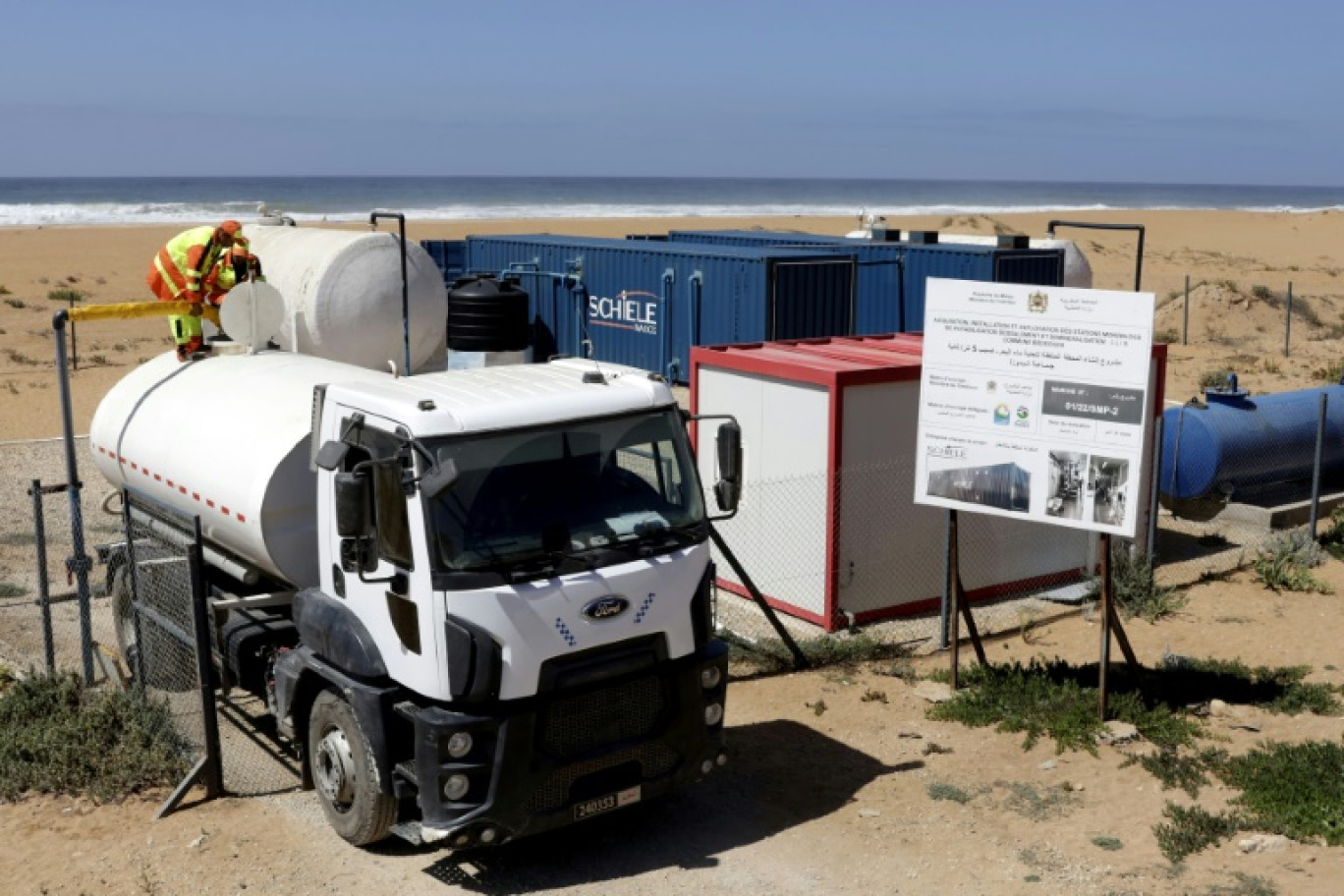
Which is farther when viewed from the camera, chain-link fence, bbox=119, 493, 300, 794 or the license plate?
chain-link fence, bbox=119, 493, 300, 794

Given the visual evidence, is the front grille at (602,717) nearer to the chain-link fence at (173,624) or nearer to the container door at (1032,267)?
the chain-link fence at (173,624)

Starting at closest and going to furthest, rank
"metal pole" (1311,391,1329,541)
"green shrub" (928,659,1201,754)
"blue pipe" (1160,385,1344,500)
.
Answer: "green shrub" (928,659,1201,754), "metal pole" (1311,391,1329,541), "blue pipe" (1160,385,1344,500)

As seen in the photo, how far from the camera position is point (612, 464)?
7.63 meters

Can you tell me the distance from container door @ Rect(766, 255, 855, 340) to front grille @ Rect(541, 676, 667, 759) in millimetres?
14996

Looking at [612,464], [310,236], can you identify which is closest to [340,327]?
[310,236]

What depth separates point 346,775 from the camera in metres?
7.91

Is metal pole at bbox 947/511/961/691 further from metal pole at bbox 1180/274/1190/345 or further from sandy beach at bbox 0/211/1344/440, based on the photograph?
metal pole at bbox 1180/274/1190/345

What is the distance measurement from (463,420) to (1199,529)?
11432mm

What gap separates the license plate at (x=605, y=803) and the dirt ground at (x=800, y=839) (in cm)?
45

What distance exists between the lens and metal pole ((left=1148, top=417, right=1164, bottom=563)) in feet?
44.5

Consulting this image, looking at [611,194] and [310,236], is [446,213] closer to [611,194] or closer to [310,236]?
[611,194]

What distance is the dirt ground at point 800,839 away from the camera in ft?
25.5

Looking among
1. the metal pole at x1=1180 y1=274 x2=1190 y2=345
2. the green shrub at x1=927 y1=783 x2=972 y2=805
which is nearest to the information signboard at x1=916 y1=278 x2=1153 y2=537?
the green shrub at x1=927 y1=783 x2=972 y2=805

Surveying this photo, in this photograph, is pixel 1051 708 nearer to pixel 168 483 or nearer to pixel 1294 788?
pixel 1294 788
